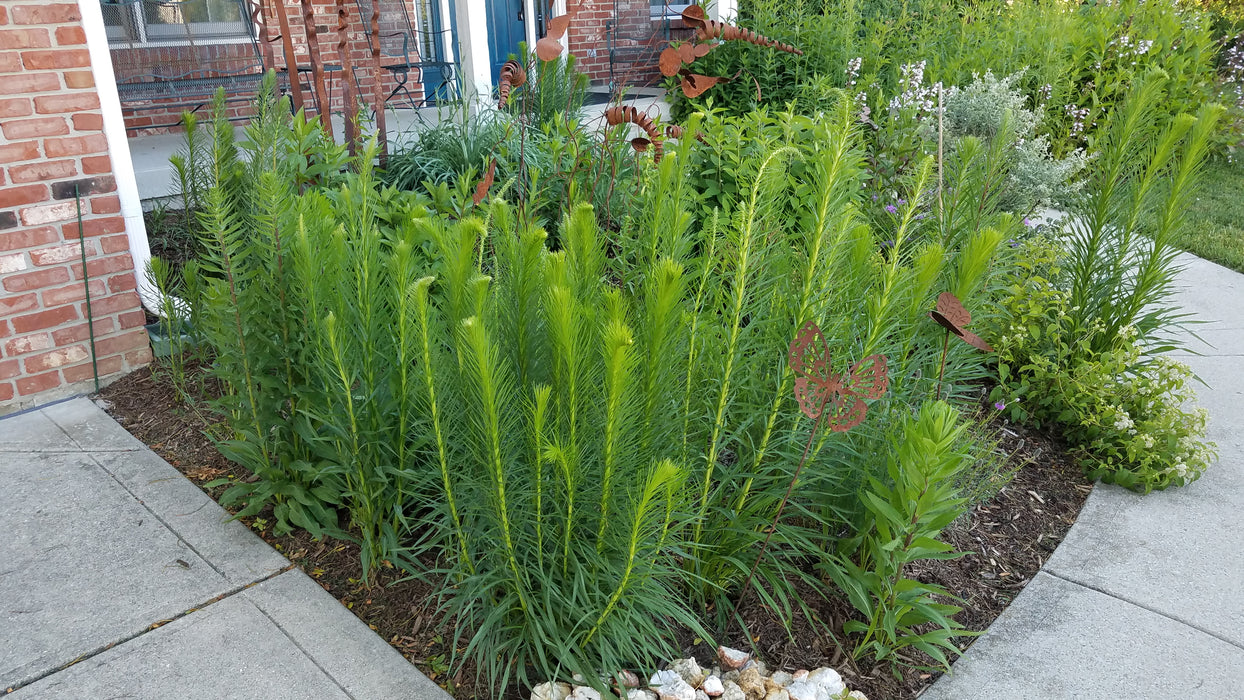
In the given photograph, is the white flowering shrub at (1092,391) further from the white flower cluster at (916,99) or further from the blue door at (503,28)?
the blue door at (503,28)

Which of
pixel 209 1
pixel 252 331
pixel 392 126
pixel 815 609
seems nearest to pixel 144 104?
pixel 209 1

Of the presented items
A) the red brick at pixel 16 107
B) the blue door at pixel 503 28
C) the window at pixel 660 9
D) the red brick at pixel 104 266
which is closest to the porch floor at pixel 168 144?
the red brick at pixel 104 266

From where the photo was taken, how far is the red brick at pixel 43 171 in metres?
3.23

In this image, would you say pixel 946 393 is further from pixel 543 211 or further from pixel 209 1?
pixel 209 1

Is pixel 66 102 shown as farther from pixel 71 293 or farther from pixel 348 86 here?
pixel 348 86

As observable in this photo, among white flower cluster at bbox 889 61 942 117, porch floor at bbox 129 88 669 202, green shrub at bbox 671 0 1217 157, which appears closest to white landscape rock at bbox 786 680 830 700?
porch floor at bbox 129 88 669 202

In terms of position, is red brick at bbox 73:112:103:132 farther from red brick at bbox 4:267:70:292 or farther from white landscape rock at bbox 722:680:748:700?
white landscape rock at bbox 722:680:748:700

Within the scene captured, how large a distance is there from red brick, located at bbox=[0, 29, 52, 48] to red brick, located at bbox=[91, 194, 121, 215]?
0.60 m

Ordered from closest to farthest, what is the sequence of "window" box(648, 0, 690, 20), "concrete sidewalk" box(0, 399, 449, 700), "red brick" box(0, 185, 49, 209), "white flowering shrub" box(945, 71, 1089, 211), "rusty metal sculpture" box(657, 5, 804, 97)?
"concrete sidewalk" box(0, 399, 449, 700), "rusty metal sculpture" box(657, 5, 804, 97), "red brick" box(0, 185, 49, 209), "white flowering shrub" box(945, 71, 1089, 211), "window" box(648, 0, 690, 20)

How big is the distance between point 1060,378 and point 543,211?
8.19 feet

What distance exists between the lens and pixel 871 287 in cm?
223

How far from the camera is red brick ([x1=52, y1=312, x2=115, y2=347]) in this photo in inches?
136

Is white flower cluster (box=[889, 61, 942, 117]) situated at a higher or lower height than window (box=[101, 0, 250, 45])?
lower

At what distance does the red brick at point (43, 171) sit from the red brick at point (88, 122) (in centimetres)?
14
